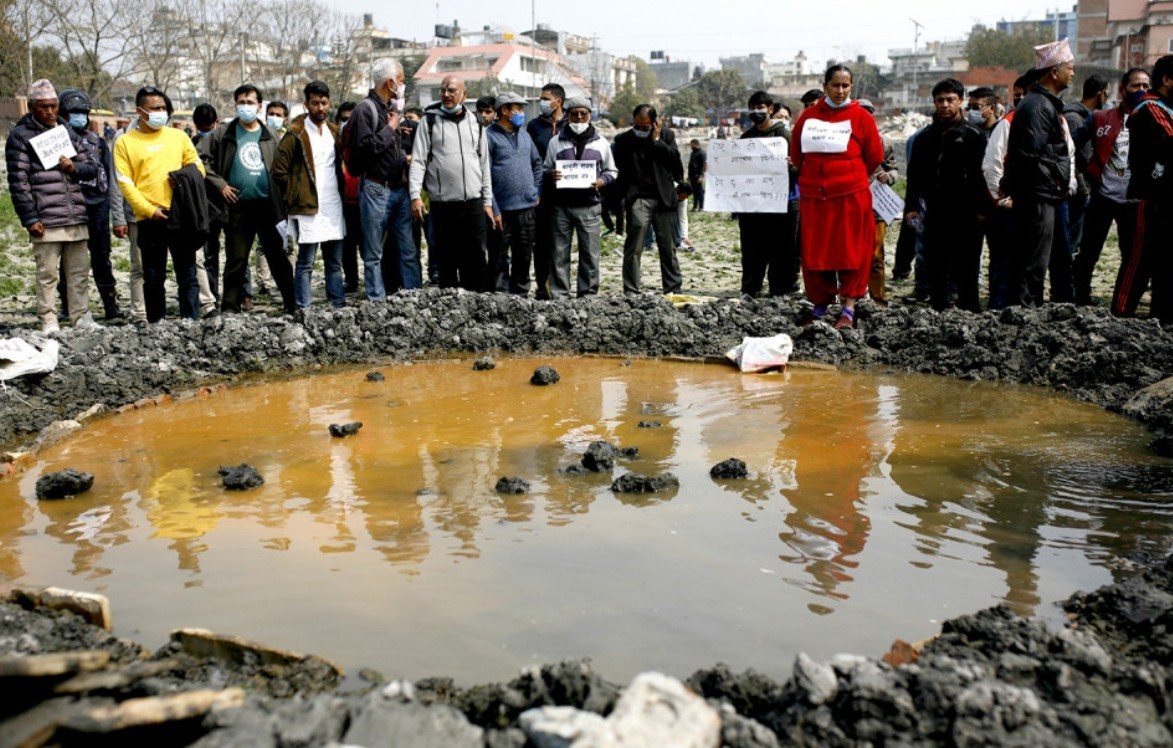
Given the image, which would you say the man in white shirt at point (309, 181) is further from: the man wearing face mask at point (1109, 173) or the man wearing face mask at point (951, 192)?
the man wearing face mask at point (1109, 173)

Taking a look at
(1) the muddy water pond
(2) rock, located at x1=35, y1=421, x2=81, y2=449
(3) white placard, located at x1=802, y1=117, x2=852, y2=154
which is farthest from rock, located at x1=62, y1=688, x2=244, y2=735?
(3) white placard, located at x1=802, y1=117, x2=852, y2=154

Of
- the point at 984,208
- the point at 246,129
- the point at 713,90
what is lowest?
the point at 984,208

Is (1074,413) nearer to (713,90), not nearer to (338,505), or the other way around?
(338,505)

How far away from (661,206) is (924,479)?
582cm

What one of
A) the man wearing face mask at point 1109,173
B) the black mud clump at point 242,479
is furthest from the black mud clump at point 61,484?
the man wearing face mask at point 1109,173

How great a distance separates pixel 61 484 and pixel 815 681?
3.89 m

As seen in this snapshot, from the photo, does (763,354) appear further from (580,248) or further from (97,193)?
(97,193)

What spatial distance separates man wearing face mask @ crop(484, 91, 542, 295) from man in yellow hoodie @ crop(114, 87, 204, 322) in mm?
2571

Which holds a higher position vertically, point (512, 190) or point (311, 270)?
point (512, 190)

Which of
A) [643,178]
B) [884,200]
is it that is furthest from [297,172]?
[884,200]

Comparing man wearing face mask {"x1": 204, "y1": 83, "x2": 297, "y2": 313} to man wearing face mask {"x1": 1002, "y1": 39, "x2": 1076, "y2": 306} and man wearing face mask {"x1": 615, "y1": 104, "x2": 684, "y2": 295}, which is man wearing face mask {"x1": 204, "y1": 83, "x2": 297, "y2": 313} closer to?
man wearing face mask {"x1": 615, "y1": 104, "x2": 684, "y2": 295}

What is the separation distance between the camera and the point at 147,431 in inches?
258

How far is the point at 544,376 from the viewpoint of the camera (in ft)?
24.7

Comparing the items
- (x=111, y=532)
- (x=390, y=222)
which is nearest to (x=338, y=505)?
(x=111, y=532)
